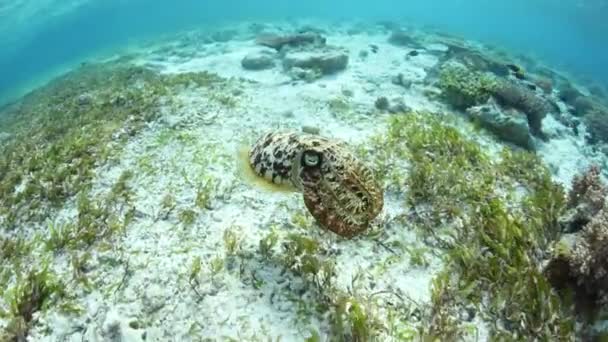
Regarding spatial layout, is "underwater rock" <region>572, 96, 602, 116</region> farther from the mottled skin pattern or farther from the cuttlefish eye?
the cuttlefish eye

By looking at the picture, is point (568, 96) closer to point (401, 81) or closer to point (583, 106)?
point (583, 106)

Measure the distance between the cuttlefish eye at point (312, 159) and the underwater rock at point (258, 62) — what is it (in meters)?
11.4

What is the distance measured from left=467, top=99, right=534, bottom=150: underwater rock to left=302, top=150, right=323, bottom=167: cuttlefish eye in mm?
6327

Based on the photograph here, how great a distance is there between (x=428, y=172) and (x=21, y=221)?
240 inches

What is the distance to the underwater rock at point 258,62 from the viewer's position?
15016 mm

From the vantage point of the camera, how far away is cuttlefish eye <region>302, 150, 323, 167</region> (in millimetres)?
4176

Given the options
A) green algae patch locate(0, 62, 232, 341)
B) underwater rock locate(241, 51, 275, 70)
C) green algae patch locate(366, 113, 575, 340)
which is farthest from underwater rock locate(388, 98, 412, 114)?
underwater rock locate(241, 51, 275, 70)

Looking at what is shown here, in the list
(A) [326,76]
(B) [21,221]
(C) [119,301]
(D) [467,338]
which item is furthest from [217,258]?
(A) [326,76]

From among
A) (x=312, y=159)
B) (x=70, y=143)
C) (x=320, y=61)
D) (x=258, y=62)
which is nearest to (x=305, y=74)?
(x=320, y=61)

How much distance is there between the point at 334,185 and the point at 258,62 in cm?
1197

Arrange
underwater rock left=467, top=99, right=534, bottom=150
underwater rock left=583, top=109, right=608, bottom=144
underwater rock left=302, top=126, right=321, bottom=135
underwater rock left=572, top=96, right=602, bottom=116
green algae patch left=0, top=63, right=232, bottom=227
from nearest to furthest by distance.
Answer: green algae patch left=0, top=63, right=232, bottom=227, underwater rock left=302, top=126, right=321, bottom=135, underwater rock left=467, top=99, right=534, bottom=150, underwater rock left=583, top=109, right=608, bottom=144, underwater rock left=572, top=96, right=602, bottom=116

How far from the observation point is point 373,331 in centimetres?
384

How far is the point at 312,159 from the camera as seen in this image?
13.8ft

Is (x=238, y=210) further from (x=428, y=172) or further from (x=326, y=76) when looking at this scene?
(x=326, y=76)
